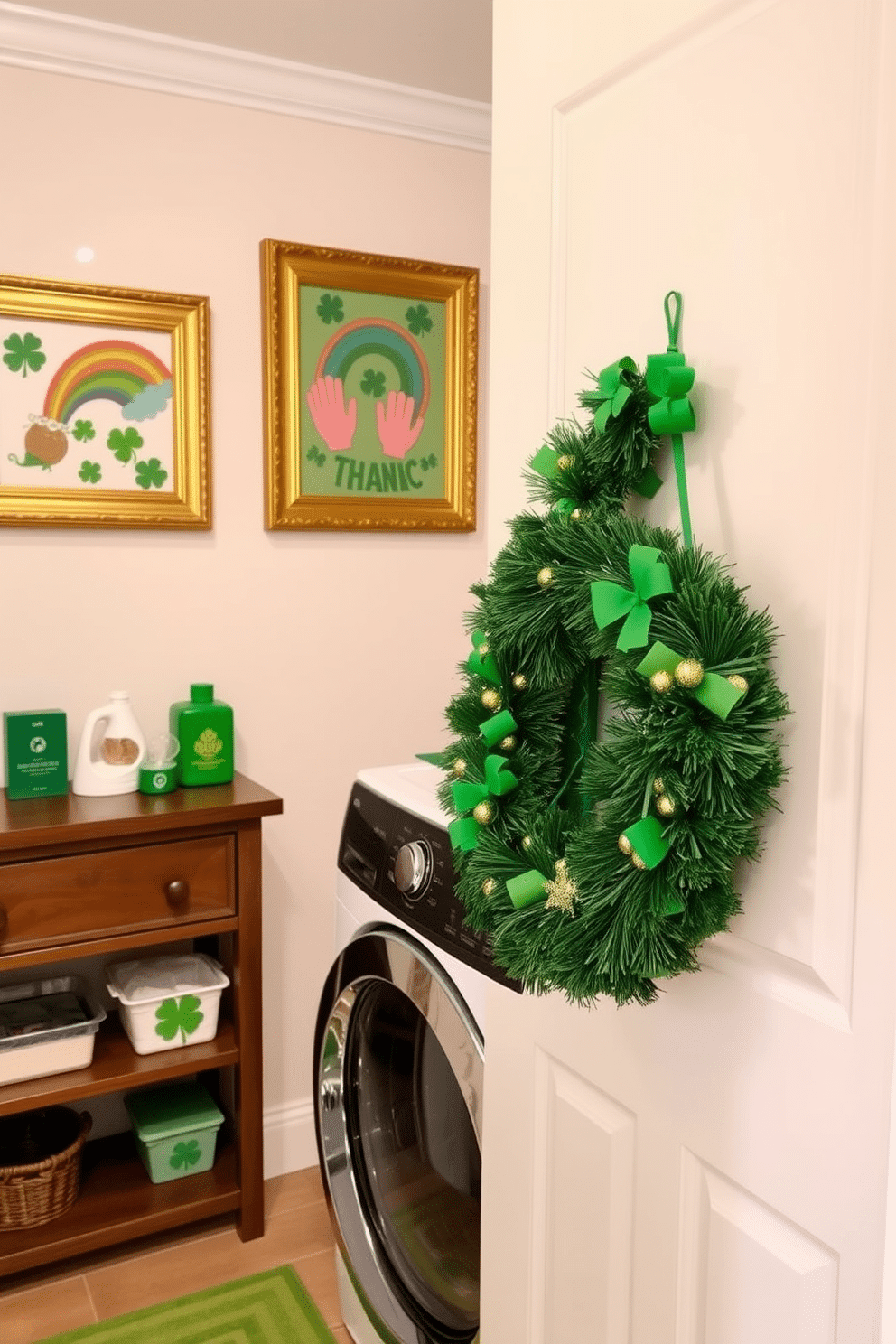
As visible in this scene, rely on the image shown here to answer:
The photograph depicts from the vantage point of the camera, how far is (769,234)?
0.83 m

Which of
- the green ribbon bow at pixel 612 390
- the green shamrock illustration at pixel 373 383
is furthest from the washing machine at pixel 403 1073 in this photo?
the green shamrock illustration at pixel 373 383

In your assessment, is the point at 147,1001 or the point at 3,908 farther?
the point at 147,1001

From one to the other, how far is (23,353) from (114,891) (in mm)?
1088

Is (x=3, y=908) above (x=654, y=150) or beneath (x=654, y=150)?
beneath

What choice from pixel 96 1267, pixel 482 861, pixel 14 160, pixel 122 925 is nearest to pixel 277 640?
pixel 122 925

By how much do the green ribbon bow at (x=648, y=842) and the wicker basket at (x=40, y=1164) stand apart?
69.8 inches

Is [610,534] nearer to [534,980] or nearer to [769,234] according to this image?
[769,234]

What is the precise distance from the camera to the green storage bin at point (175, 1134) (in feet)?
7.41

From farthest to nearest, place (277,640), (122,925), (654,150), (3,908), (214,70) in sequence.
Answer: (277,640) < (214,70) < (122,925) < (3,908) < (654,150)

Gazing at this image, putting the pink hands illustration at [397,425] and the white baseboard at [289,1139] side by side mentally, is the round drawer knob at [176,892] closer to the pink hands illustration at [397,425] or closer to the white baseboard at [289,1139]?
the white baseboard at [289,1139]

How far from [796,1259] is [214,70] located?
2.38 meters

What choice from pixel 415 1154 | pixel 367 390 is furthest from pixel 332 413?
pixel 415 1154

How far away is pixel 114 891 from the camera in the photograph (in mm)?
2070

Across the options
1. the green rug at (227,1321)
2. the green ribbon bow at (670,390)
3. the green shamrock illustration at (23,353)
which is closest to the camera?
the green ribbon bow at (670,390)
